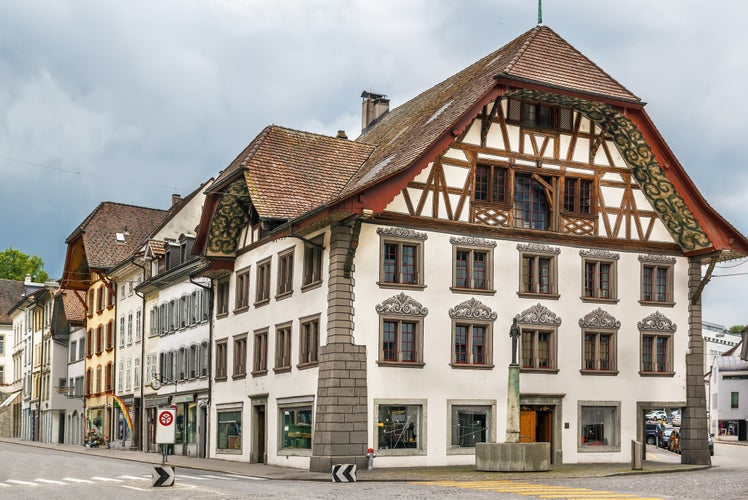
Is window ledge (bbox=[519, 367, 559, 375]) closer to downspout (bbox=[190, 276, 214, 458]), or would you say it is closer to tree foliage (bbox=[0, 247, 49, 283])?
downspout (bbox=[190, 276, 214, 458])

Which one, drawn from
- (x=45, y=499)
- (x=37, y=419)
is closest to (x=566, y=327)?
(x=45, y=499)

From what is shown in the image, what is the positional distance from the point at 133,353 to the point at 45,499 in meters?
38.2

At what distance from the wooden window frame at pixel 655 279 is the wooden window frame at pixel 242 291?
14965 millimetres

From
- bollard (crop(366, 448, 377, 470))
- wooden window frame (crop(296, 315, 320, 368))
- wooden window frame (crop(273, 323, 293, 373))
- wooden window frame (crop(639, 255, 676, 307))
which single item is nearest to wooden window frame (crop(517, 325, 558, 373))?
wooden window frame (crop(639, 255, 676, 307))

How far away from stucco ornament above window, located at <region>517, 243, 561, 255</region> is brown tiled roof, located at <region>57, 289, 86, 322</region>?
43139 millimetres

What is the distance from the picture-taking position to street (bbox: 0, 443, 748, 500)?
25478 millimetres

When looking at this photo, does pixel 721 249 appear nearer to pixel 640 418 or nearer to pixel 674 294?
pixel 674 294

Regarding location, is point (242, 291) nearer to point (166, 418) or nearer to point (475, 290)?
point (475, 290)

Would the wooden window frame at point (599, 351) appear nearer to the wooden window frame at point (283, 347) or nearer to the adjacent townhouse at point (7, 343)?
the wooden window frame at point (283, 347)

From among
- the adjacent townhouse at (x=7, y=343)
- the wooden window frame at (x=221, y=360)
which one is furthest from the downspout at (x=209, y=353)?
the adjacent townhouse at (x=7, y=343)

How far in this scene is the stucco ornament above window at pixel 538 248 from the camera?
40875mm

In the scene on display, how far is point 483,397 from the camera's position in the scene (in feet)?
130

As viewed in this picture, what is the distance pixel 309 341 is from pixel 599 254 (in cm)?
1103

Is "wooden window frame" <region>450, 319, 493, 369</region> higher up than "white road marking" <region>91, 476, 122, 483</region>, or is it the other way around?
"wooden window frame" <region>450, 319, 493, 369</region>
